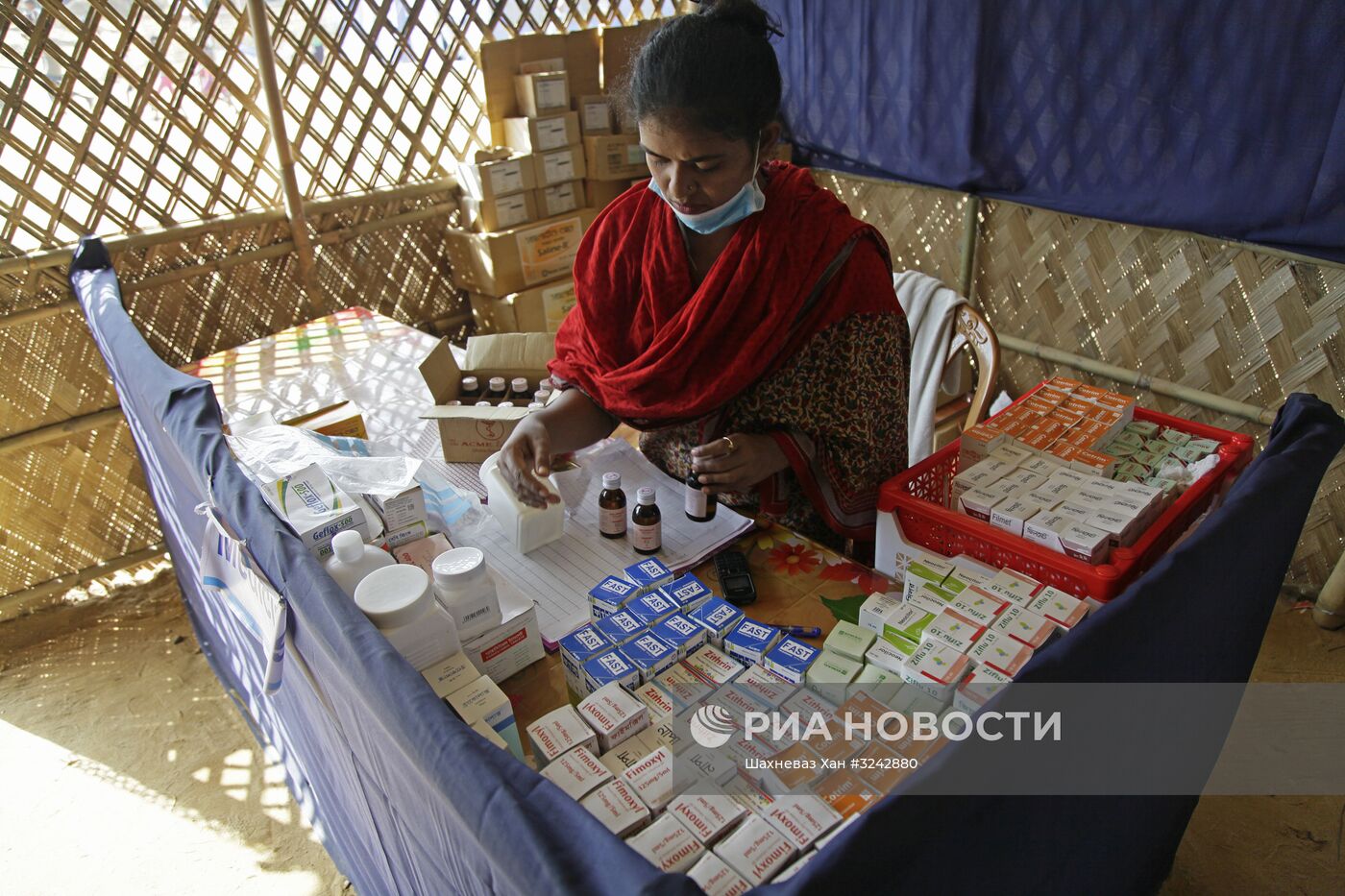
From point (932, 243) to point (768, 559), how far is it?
2215 millimetres

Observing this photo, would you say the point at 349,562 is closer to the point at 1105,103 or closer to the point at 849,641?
the point at 849,641

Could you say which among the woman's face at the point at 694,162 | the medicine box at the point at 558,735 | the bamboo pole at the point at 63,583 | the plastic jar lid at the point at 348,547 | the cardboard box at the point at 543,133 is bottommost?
the bamboo pole at the point at 63,583

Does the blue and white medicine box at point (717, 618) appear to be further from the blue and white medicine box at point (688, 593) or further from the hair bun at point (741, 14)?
the hair bun at point (741, 14)

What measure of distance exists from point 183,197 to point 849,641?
244 centimetres

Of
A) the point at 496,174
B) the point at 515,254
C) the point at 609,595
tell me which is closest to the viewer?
the point at 609,595

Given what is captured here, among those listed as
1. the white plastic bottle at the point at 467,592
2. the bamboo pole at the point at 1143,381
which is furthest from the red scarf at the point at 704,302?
the bamboo pole at the point at 1143,381

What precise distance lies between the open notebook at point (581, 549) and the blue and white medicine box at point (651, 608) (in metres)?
0.11

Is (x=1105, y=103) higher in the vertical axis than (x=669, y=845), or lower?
higher

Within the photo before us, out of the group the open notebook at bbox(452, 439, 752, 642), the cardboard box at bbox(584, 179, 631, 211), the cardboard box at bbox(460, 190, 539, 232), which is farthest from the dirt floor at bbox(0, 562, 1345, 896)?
the cardboard box at bbox(584, 179, 631, 211)

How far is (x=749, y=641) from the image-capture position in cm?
100

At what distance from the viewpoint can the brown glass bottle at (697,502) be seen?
1.28 metres

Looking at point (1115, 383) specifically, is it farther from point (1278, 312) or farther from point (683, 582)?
point (683, 582)

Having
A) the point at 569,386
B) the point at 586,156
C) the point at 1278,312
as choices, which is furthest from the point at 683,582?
the point at 586,156

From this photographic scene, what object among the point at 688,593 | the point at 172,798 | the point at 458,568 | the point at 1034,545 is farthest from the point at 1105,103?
the point at 172,798
